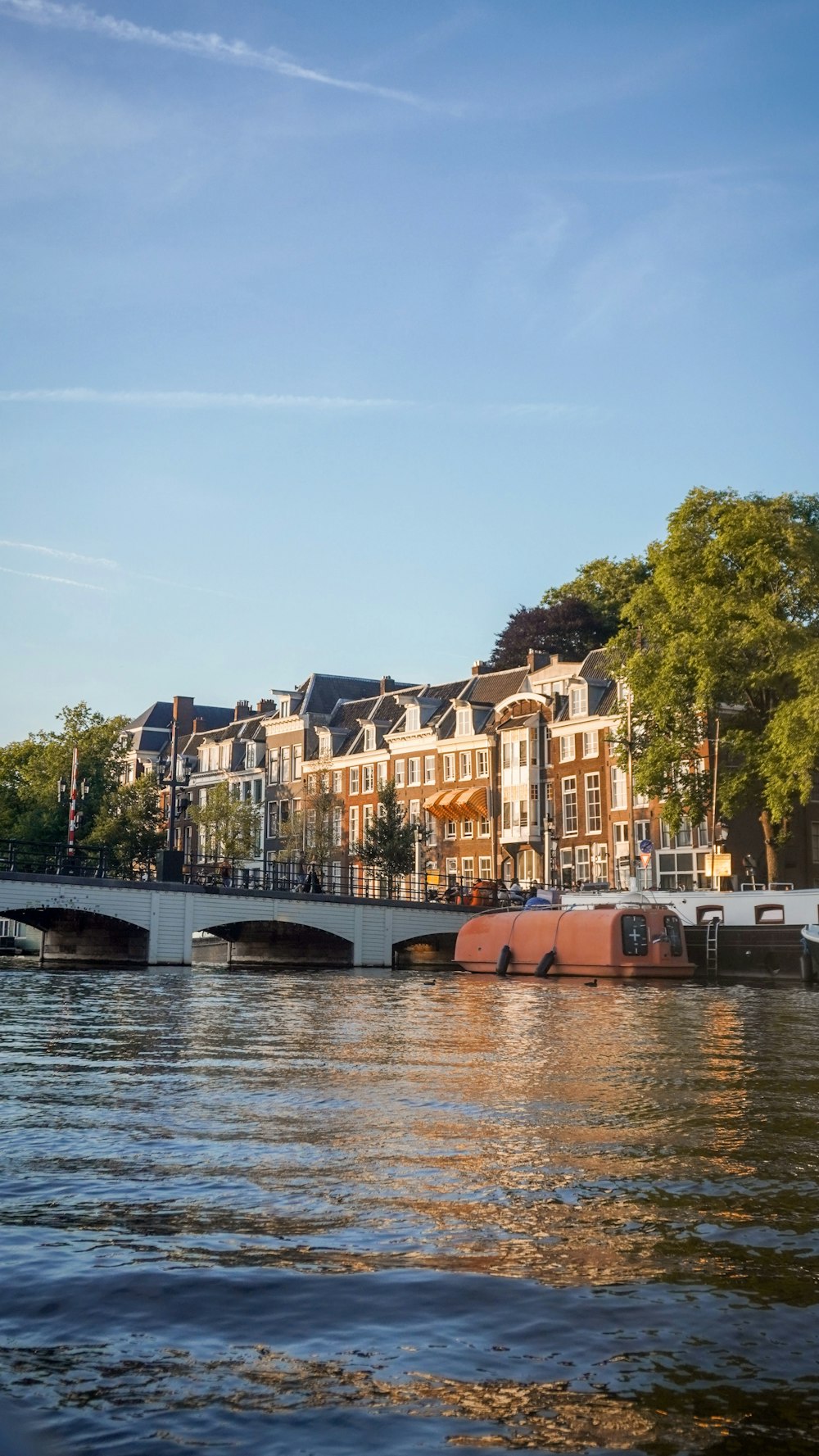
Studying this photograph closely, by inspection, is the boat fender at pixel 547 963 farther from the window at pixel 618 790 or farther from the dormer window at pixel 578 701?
the dormer window at pixel 578 701

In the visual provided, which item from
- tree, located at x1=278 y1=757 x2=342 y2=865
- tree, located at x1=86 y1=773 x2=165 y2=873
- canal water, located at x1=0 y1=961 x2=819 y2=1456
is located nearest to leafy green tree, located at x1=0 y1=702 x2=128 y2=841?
tree, located at x1=86 y1=773 x2=165 y2=873

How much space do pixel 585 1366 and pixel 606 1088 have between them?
32.3ft

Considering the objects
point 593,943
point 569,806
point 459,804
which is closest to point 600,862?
point 569,806

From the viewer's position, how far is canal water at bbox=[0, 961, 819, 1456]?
5.53 m

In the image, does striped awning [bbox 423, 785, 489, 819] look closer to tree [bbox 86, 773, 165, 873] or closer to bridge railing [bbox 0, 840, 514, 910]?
bridge railing [bbox 0, 840, 514, 910]

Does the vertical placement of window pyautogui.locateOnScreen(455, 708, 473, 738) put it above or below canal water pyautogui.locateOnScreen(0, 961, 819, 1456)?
above

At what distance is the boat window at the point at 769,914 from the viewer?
53.6 meters

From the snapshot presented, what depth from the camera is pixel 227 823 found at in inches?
3853

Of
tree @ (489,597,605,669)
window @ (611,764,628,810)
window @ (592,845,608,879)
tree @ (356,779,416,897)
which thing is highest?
tree @ (489,597,605,669)

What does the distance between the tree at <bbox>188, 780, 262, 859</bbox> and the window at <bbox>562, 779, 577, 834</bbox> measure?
2431cm

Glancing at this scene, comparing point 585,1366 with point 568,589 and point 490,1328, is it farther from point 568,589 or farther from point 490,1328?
point 568,589

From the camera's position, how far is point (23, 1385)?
18.9 feet

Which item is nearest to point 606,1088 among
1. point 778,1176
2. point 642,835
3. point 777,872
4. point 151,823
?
point 778,1176

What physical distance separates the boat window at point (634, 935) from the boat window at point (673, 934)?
35.8 inches
